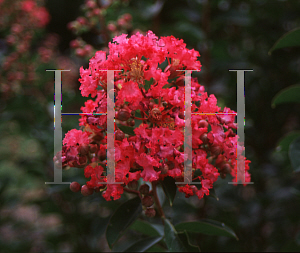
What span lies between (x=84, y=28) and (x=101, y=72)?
0.88 m

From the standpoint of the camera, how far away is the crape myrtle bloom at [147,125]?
2.72ft

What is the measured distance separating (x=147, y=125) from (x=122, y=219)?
1.13 feet

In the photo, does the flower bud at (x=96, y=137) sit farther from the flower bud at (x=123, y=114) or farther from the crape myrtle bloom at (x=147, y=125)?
the flower bud at (x=123, y=114)

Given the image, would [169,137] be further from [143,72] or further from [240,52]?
[240,52]

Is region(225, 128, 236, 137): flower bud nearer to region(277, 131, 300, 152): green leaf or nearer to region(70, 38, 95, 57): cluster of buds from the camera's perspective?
region(277, 131, 300, 152): green leaf

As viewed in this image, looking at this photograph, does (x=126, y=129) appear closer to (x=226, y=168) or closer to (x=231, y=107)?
(x=226, y=168)

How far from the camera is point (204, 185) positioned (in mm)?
898

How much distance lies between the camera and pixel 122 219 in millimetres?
974

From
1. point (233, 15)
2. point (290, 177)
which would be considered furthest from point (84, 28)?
point (290, 177)

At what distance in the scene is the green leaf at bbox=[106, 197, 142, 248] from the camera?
3.06 feet

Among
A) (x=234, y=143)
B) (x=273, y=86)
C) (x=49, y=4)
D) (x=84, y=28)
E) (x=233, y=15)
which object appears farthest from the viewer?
(x=49, y=4)

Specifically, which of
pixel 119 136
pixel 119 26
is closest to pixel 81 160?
pixel 119 136

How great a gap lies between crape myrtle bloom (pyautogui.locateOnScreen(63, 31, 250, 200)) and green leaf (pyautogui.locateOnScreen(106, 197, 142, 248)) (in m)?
0.13

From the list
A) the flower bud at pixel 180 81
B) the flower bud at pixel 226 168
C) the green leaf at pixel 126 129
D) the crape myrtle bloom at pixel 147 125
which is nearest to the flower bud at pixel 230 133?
the crape myrtle bloom at pixel 147 125
